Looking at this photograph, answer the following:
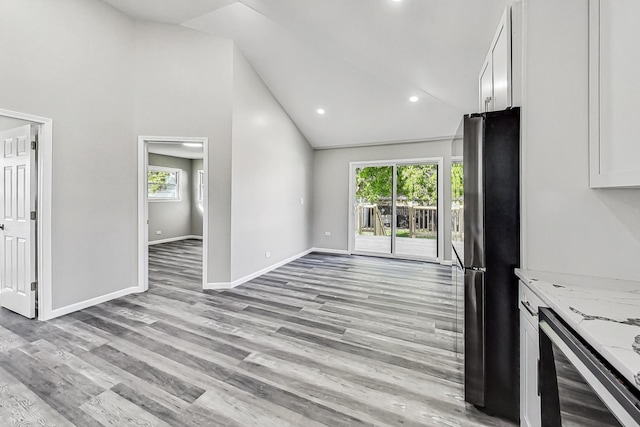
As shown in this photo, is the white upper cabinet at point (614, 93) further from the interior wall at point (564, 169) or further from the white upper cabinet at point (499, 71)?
the white upper cabinet at point (499, 71)

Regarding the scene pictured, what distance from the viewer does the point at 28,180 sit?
275cm

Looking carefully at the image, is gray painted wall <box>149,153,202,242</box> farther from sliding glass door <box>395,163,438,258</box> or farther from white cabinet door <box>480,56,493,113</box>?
white cabinet door <box>480,56,493,113</box>

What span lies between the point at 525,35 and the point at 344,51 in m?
2.44

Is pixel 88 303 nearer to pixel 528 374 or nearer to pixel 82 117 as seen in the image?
pixel 82 117

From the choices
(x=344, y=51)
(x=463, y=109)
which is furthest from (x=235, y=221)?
(x=463, y=109)

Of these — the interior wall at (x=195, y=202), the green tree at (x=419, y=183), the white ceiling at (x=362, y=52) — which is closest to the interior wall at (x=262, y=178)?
the white ceiling at (x=362, y=52)

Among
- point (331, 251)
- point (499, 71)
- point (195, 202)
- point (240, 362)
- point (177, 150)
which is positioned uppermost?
Answer: point (177, 150)

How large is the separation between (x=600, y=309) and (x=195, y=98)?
418 cm

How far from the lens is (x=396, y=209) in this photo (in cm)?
581

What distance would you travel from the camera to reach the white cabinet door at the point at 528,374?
1239 mm

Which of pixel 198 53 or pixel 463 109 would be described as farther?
pixel 463 109

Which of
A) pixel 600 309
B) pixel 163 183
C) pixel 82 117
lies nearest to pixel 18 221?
pixel 82 117

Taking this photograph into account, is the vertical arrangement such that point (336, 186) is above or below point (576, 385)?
above

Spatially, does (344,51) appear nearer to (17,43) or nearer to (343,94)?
(343,94)
